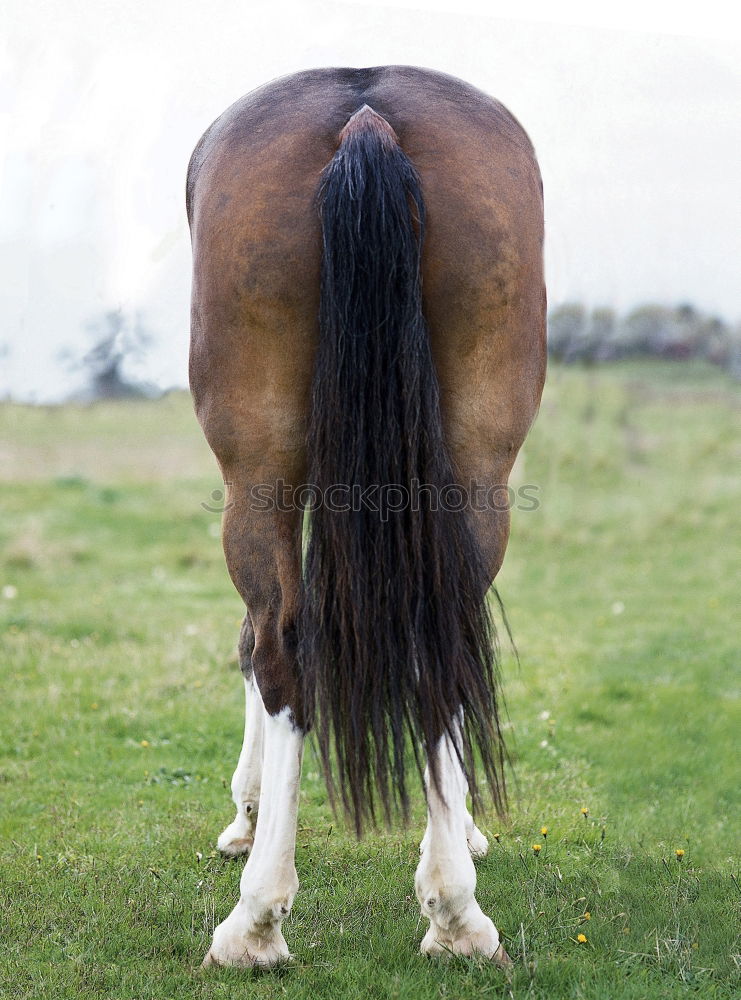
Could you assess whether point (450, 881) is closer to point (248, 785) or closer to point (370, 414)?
point (248, 785)

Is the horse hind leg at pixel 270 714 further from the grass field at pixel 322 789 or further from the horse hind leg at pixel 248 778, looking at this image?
the horse hind leg at pixel 248 778

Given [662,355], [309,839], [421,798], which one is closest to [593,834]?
[421,798]

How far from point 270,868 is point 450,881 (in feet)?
1.61

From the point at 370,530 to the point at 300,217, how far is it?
31.5 inches

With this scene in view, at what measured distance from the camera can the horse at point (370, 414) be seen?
89.6 inches

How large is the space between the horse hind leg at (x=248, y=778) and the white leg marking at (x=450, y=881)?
95 centimetres

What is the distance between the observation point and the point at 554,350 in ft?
35.8

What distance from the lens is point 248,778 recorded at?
338 centimetres

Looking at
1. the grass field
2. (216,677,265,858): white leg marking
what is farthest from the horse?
(216,677,265,858): white leg marking

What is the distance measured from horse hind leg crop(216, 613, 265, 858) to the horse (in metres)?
0.77

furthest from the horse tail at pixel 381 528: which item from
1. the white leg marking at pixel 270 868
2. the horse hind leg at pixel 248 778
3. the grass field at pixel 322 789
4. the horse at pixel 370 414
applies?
the horse hind leg at pixel 248 778

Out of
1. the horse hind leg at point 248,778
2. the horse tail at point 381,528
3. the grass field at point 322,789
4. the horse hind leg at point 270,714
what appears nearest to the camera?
the horse tail at point 381,528

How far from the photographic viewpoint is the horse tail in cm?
222

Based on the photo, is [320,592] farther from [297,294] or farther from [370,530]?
[297,294]
